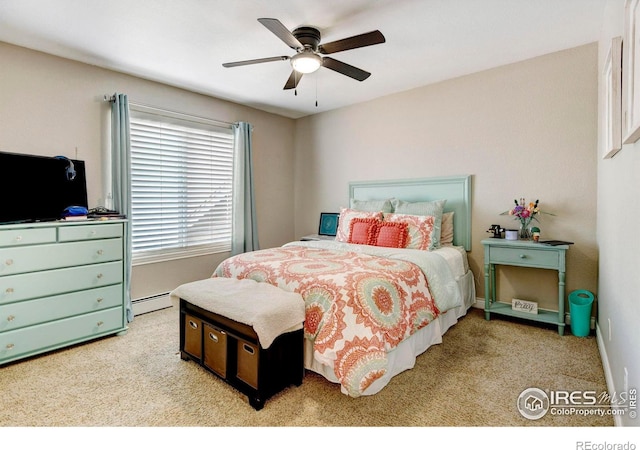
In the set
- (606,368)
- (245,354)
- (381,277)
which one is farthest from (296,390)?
(606,368)

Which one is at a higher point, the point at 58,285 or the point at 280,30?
the point at 280,30

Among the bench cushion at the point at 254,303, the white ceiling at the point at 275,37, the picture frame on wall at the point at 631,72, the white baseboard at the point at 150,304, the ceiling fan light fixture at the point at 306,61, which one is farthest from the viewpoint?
the white baseboard at the point at 150,304

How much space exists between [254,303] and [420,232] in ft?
6.40

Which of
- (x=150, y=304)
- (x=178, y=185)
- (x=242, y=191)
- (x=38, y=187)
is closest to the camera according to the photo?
(x=38, y=187)

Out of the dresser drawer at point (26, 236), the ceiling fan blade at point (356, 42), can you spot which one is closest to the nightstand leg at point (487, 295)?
the ceiling fan blade at point (356, 42)

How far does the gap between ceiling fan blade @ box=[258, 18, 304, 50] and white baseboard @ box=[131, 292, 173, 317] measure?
3030 millimetres

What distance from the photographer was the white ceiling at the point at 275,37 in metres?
2.39

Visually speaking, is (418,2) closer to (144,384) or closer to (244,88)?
(244,88)

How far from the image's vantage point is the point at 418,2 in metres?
2.34

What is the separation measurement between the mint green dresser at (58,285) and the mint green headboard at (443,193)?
2.95m

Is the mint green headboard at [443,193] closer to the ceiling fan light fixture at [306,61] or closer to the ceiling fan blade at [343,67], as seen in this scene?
the ceiling fan blade at [343,67]

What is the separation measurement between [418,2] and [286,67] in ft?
4.99

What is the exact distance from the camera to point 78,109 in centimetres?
325

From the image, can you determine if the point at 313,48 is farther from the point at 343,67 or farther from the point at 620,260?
the point at 620,260
